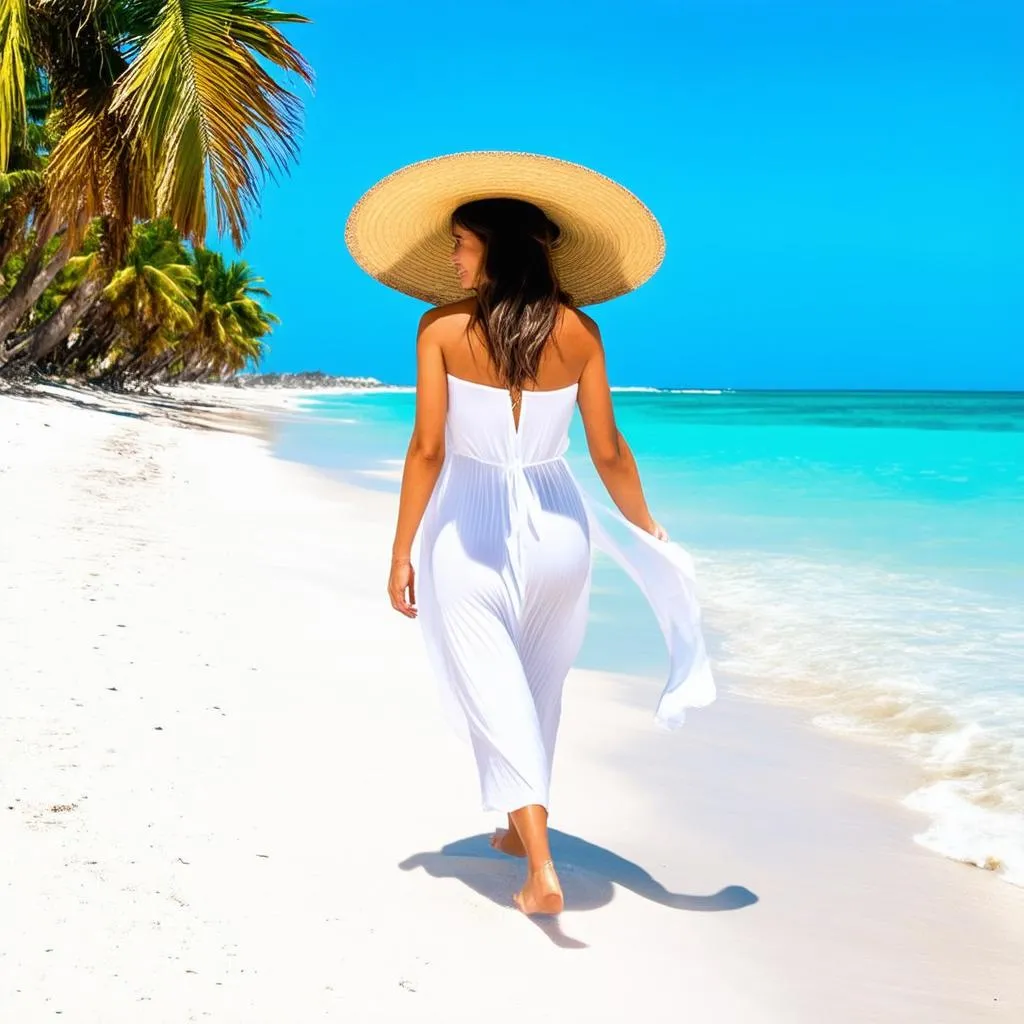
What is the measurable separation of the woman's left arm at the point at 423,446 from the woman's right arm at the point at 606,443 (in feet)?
1.04

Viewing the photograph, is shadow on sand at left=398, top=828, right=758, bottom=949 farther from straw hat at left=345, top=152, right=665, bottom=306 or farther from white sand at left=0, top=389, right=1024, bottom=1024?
straw hat at left=345, top=152, right=665, bottom=306

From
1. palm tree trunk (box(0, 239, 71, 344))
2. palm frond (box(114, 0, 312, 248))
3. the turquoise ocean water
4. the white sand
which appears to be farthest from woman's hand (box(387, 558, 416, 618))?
palm tree trunk (box(0, 239, 71, 344))

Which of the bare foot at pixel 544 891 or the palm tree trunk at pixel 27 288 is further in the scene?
the palm tree trunk at pixel 27 288

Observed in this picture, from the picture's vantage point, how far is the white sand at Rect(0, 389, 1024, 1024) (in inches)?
85.6

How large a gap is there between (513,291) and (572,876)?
4.55 feet

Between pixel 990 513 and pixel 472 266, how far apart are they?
1282 centimetres

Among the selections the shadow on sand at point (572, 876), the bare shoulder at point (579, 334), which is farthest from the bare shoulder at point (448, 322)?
the shadow on sand at point (572, 876)

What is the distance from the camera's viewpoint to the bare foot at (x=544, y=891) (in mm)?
2439

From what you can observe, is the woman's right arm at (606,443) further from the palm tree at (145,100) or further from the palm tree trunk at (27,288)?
the palm tree trunk at (27,288)

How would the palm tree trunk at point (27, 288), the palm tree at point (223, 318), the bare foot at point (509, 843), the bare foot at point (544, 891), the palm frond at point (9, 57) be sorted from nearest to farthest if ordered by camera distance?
1. the bare foot at point (544, 891)
2. the bare foot at point (509, 843)
3. the palm frond at point (9, 57)
4. the palm tree trunk at point (27, 288)
5. the palm tree at point (223, 318)

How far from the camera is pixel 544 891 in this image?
2.44 metres

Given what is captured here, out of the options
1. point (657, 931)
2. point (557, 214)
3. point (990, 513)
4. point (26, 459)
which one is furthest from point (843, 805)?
point (990, 513)

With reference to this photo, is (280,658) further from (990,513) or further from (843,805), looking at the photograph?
(990,513)

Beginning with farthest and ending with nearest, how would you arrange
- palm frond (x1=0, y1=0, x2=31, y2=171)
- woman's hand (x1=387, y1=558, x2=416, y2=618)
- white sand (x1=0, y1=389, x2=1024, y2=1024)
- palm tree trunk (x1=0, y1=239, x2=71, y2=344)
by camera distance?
palm tree trunk (x1=0, y1=239, x2=71, y2=344) → palm frond (x1=0, y1=0, x2=31, y2=171) → woman's hand (x1=387, y1=558, x2=416, y2=618) → white sand (x1=0, y1=389, x2=1024, y2=1024)
